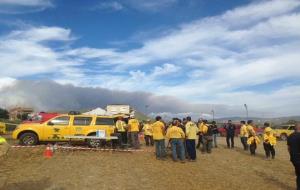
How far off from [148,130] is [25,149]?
826 centimetres

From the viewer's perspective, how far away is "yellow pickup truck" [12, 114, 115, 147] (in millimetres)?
22016

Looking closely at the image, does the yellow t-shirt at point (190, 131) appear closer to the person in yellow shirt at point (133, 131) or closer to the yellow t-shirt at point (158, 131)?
the yellow t-shirt at point (158, 131)

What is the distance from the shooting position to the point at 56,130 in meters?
22.1

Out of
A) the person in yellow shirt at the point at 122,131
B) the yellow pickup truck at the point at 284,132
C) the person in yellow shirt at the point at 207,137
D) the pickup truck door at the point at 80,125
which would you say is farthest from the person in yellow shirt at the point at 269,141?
the yellow pickup truck at the point at 284,132

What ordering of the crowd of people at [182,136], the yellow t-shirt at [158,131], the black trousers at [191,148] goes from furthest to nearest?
the yellow t-shirt at [158,131] → the black trousers at [191,148] → the crowd of people at [182,136]

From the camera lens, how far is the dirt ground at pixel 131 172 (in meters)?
13.0

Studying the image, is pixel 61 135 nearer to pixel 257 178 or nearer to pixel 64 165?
pixel 64 165

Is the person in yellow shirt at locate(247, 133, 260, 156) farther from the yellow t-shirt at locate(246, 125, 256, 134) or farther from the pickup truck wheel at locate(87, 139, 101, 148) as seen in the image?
the pickup truck wheel at locate(87, 139, 101, 148)

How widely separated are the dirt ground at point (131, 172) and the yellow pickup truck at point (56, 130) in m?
1.88

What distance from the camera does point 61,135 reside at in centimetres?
2206

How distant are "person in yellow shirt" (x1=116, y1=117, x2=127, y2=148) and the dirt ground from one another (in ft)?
4.91

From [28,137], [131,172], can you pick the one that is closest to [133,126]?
[28,137]

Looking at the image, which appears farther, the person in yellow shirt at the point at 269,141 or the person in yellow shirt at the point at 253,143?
the person in yellow shirt at the point at 253,143

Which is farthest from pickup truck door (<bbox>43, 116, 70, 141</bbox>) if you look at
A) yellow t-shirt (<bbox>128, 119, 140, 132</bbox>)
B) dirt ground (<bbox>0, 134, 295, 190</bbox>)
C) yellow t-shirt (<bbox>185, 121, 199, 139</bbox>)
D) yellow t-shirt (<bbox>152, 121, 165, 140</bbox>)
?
yellow t-shirt (<bbox>185, 121, 199, 139</bbox>)
